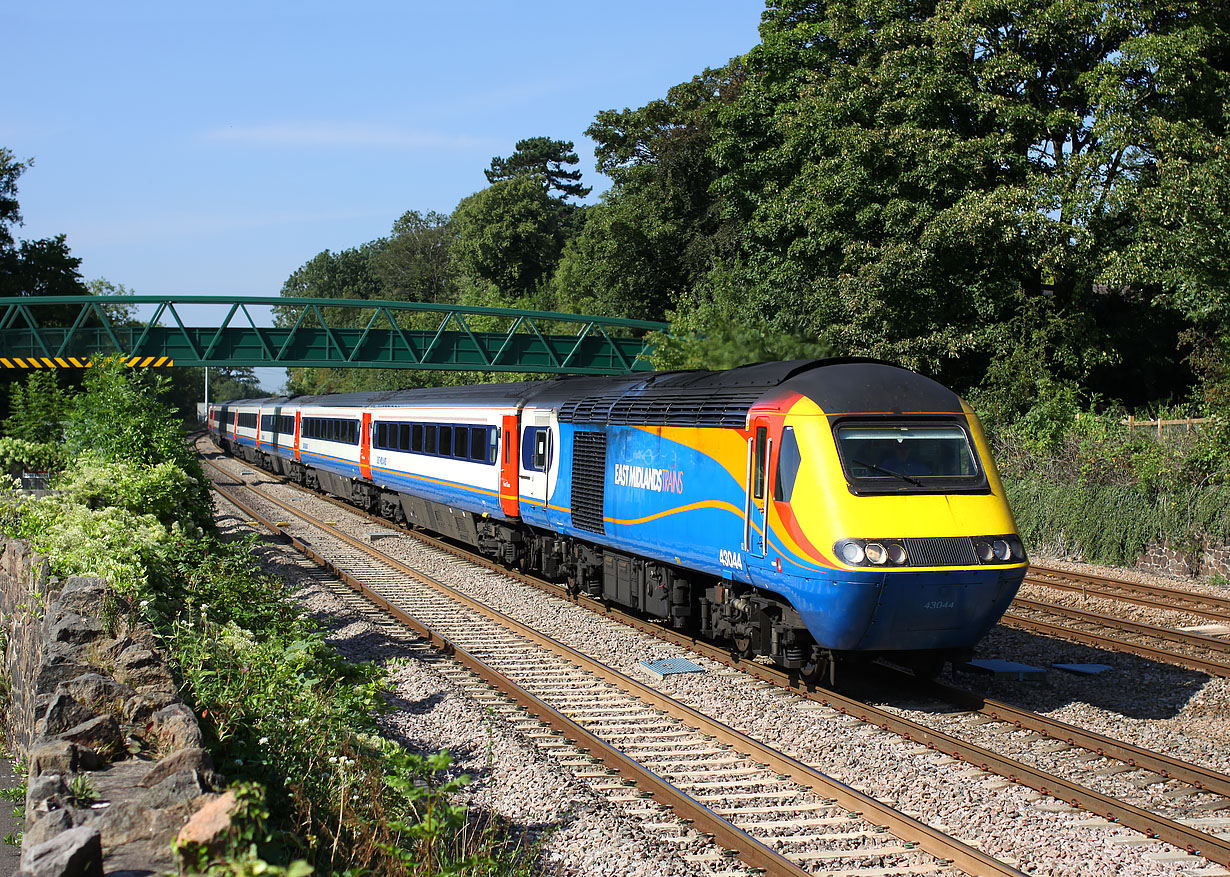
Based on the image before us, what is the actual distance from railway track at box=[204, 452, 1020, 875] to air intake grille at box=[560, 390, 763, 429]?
8.99ft

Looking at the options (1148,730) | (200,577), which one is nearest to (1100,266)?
(1148,730)

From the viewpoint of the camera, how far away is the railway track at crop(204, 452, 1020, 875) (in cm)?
609

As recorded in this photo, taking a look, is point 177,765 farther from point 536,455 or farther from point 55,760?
point 536,455

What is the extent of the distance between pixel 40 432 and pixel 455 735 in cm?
2226

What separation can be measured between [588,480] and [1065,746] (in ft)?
23.0

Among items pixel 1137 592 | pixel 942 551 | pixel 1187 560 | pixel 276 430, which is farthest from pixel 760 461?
pixel 276 430

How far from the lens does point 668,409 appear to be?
11.6 m

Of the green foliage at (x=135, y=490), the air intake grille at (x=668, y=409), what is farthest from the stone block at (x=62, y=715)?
the green foliage at (x=135, y=490)

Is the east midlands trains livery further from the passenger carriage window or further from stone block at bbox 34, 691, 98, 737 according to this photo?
stone block at bbox 34, 691, 98, 737

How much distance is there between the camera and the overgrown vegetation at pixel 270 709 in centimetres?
519

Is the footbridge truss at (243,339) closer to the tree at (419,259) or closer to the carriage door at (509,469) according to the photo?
the carriage door at (509,469)

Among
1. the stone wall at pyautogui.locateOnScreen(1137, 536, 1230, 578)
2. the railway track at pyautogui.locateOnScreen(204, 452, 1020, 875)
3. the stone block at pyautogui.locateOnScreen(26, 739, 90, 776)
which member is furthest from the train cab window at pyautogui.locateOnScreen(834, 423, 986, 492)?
the stone wall at pyautogui.locateOnScreen(1137, 536, 1230, 578)

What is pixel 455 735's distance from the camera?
8.55m

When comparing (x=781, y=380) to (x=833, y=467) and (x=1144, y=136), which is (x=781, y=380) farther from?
(x=1144, y=136)
